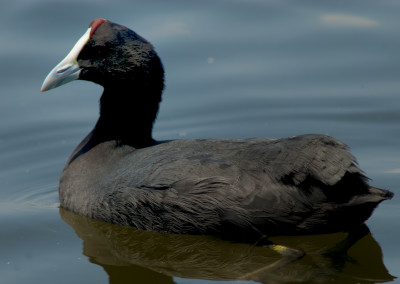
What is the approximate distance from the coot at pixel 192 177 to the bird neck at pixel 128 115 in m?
0.01

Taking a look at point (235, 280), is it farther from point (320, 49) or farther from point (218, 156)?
point (320, 49)

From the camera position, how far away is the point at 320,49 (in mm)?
8086

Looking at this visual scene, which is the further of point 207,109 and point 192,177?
point 207,109

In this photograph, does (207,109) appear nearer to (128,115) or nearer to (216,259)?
(128,115)

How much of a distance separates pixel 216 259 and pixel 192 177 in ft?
1.79

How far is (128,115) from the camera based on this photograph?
19.5 feet

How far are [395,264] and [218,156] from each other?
4.28ft

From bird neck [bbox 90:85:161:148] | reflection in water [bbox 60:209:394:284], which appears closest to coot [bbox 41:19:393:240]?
bird neck [bbox 90:85:161:148]

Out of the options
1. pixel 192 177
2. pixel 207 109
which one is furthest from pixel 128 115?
pixel 207 109

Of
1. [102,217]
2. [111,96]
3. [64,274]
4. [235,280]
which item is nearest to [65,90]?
[111,96]

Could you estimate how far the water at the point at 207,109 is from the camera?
16.3 feet

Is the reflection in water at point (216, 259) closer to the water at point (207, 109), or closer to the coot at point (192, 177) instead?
the water at point (207, 109)

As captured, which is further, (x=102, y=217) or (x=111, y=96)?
(x=111, y=96)

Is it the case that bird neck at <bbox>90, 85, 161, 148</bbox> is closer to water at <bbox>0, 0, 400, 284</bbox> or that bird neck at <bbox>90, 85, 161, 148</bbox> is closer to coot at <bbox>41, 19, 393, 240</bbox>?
coot at <bbox>41, 19, 393, 240</bbox>
